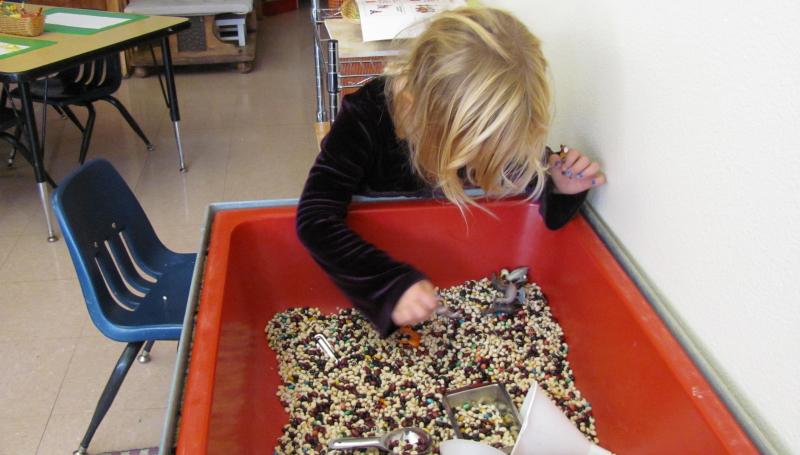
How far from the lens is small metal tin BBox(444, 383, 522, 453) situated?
1.04 metres

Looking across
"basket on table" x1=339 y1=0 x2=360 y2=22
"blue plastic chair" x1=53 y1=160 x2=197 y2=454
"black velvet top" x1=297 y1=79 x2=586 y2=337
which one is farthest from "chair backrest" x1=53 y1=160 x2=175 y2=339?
"basket on table" x1=339 y1=0 x2=360 y2=22

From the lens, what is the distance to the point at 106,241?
1.24 meters

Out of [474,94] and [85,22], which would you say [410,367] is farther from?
[85,22]

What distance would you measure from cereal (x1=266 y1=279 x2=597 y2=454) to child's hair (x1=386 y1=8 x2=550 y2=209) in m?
0.33

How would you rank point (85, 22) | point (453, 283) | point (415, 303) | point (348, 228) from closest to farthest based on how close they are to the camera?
point (415, 303), point (348, 228), point (453, 283), point (85, 22)

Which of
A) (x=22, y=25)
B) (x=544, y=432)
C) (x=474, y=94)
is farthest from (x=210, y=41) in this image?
(x=544, y=432)

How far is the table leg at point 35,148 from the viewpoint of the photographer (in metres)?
1.95

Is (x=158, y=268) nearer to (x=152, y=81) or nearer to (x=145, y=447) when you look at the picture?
(x=145, y=447)

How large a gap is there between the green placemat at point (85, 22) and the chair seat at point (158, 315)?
140cm

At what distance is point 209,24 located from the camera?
3627mm

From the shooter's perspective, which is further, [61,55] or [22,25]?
[22,25]

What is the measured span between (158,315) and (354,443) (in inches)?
20.8

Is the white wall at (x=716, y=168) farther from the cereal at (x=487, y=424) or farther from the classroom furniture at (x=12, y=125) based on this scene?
the classroom furniture at (x=12, y=125)

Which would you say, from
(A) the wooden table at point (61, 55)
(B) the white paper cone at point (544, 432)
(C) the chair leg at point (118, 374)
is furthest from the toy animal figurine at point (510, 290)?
(A) the wooden table at point (61, 55)
